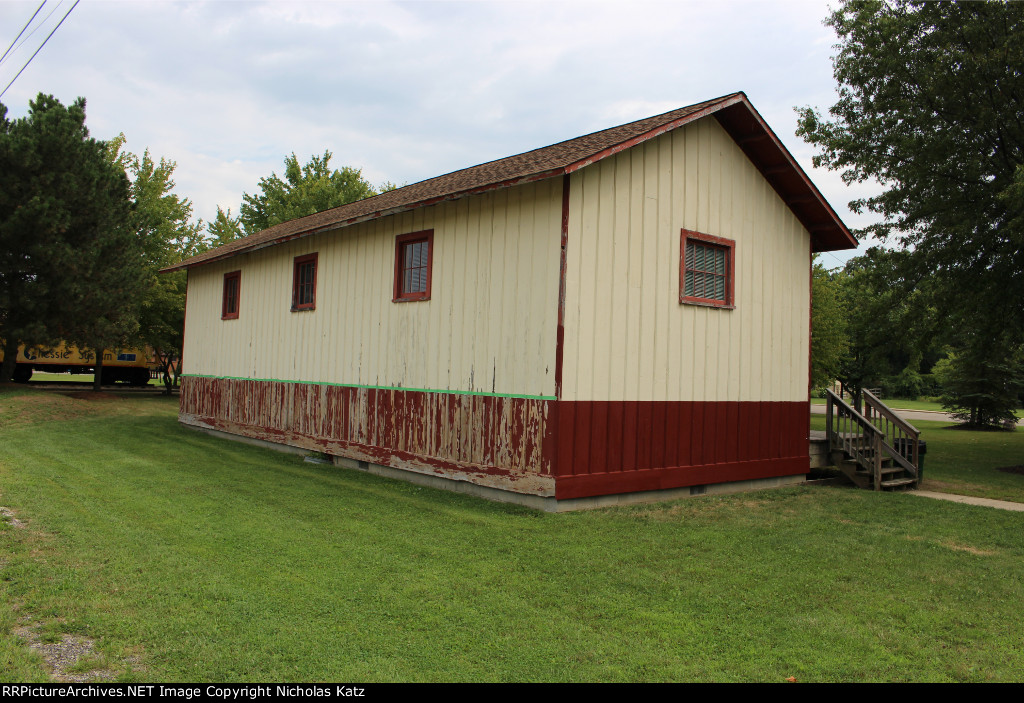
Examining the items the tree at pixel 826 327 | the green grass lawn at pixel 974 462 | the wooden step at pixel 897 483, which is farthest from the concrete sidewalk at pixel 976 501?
the tree at pixel 826 327

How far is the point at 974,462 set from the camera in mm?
15328

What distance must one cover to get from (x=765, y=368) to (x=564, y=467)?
13.8 ft

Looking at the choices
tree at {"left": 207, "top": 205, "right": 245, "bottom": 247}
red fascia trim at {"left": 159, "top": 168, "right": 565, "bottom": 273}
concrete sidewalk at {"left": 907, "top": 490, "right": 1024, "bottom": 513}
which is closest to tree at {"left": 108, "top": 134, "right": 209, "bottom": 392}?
tree at {"left": 207, "top": 205, "right": 245, "bottom": 247}

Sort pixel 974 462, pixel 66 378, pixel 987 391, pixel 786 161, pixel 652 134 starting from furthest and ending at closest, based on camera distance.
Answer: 1. pixel 66 378
2. pixel 987 391
3. pixel 974 462
4. pixel 786 161
5. pixel 652 134

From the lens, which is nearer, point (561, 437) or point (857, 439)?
point (561, 437)

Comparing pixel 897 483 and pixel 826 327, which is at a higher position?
pixel 826 327

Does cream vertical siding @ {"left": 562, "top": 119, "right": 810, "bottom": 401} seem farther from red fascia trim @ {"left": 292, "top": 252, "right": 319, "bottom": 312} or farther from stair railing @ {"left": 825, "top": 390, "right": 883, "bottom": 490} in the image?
red fascia trim @ {"left": 292, "top": 252, "right": 319, "bottom": 312}

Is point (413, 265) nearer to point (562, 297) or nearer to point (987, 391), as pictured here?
point (562, 297)

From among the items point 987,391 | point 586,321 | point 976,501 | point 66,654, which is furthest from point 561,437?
point 987,391

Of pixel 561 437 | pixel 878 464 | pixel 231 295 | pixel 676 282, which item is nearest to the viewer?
pixel 561 437

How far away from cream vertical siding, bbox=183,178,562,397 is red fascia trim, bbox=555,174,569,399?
0.26 ft

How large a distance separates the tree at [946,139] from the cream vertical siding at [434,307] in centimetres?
859

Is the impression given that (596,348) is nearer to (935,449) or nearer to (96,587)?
(96,587)

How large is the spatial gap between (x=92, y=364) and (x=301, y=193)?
1276 centimetres
